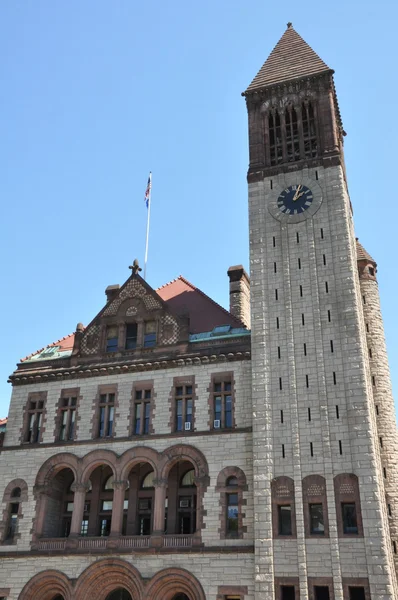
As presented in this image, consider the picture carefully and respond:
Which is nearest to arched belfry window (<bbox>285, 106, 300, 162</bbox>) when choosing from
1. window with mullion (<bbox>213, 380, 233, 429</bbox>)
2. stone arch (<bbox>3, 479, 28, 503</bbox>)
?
window with mullion (<bbox>213, 380, 233, 429</bbox>)

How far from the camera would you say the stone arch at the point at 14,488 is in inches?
1594

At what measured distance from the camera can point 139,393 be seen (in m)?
41.5

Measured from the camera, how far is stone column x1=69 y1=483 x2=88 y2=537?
38.6 m

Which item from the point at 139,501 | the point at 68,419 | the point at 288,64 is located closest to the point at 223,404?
the point at 139,501

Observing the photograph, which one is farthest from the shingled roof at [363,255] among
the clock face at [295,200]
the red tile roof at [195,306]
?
the red tile roof at [195,306]

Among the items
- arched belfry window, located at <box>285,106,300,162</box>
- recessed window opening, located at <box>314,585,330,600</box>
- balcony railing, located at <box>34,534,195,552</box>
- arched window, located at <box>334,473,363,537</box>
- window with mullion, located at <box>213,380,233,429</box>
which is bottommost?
recessed window opening, located at <box>314,585,330,600</box>

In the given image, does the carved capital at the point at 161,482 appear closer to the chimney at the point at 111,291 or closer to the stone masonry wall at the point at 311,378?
the stone masonry wall at the point at 311,378

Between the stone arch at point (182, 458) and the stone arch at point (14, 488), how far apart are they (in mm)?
9372

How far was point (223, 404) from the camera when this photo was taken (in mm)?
38844

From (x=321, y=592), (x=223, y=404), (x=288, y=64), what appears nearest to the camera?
(x=321, y=592)

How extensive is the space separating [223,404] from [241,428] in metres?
1.99

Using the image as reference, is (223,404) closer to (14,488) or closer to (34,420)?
(34,420)

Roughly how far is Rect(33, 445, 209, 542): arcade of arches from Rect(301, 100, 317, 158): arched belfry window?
22.1 m

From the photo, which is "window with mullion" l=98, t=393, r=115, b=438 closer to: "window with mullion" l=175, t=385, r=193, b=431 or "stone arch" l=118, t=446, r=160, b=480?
"stone arch" l=118, t=446, r=160, b=480
